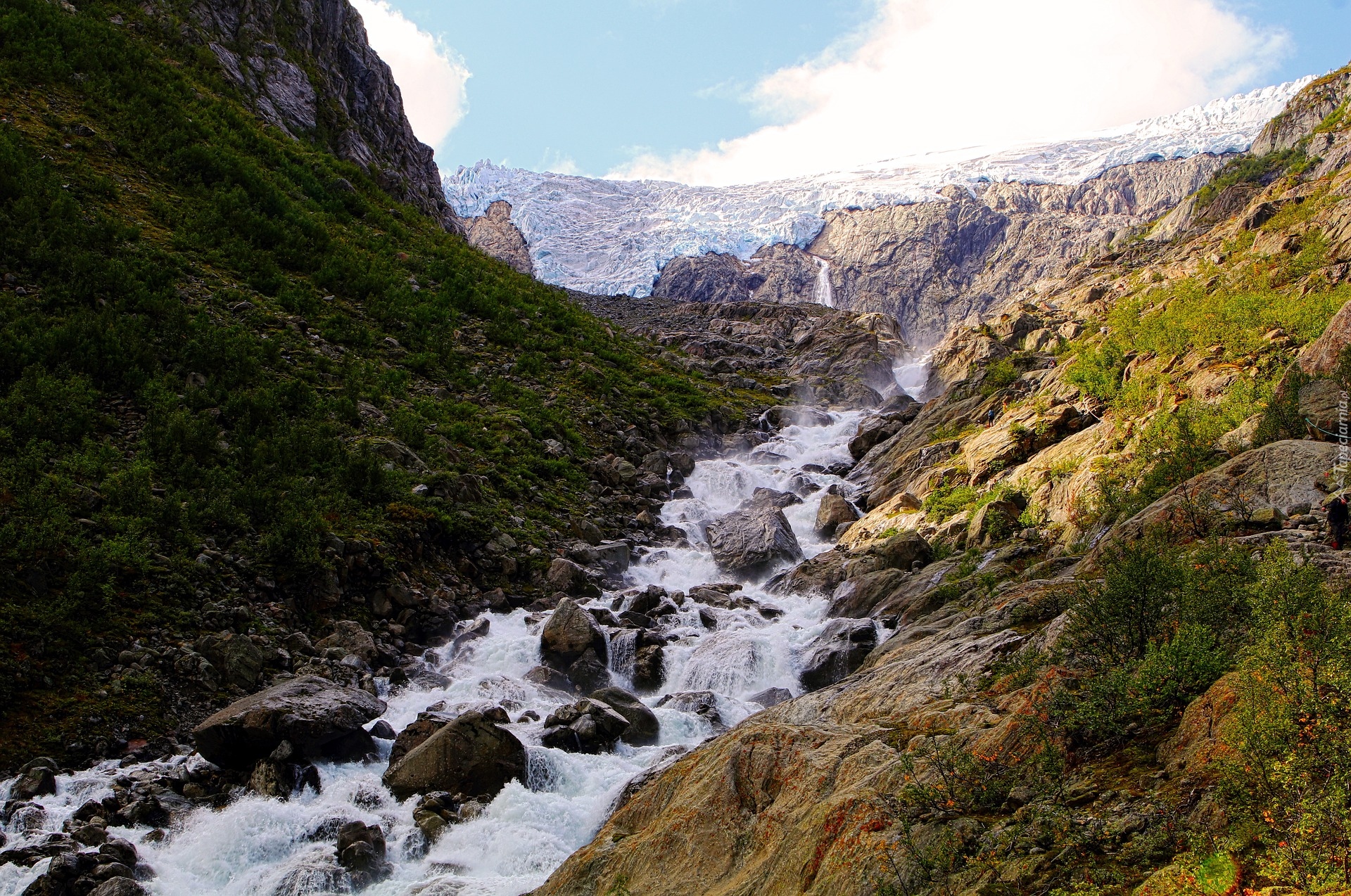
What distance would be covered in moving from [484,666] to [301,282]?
47.7 ft

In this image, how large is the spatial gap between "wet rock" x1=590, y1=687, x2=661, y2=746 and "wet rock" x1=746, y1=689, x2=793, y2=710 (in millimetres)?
2093

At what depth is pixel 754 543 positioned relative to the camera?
19.8m

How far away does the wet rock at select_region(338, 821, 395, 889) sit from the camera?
7793 mm

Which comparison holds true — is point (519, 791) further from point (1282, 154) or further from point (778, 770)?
point (1282, 154)

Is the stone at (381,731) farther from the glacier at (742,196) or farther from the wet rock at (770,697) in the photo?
the glacier at (742,196)

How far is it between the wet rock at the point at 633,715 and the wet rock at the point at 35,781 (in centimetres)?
637

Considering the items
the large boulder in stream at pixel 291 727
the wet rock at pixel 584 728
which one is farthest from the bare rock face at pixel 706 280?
the large boulder in stream at pixel 291 727

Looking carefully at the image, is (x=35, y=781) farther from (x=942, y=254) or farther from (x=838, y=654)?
(x=942, y=254)

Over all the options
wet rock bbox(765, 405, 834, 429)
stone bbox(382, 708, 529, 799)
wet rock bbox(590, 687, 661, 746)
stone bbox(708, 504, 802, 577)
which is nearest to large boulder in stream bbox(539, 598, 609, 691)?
wet rock bbox(590, 687, 661, 746)

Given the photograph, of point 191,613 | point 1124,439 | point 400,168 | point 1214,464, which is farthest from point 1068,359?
point 400,168

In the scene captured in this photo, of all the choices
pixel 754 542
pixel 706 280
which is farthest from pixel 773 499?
pixel 706 280

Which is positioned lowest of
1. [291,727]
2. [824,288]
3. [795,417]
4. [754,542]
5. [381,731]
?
[754,542]

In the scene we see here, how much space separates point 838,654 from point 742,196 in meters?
99.5

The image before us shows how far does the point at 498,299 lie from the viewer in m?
28.7
